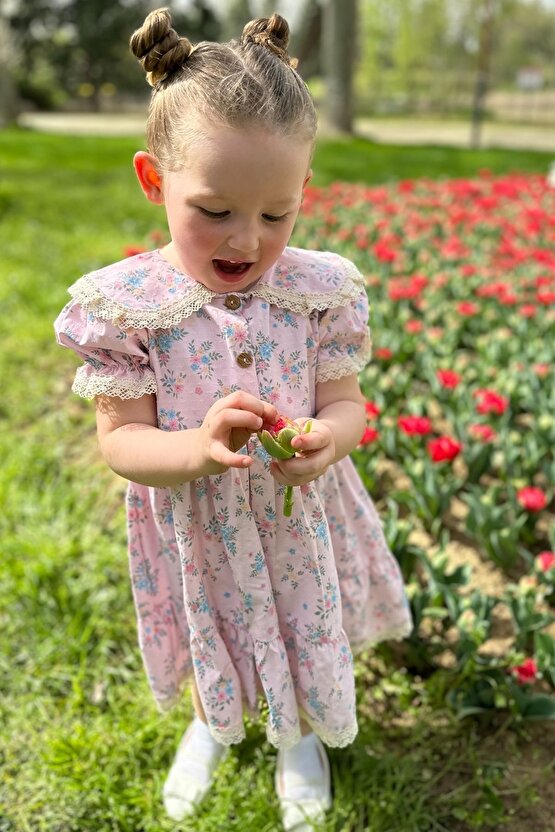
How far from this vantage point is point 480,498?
2398mm

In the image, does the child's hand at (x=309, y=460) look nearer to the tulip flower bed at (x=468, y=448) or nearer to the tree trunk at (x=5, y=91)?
the tulip flower bed at (x=468, y=448)

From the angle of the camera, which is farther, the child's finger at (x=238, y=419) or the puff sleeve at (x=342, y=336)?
the puff sleeve at (x=342, y=336)

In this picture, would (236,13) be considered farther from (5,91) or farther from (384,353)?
(384,353)

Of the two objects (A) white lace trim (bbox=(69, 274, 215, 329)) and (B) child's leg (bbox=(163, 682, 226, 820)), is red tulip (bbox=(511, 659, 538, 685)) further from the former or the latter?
(A) white lace trim (bbox=(69, 274, 215, 329))

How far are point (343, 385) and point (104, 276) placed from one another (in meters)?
0.49

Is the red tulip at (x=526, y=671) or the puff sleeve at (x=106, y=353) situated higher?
the puff sleeve at (x=106, y=353)

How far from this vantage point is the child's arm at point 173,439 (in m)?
1.17

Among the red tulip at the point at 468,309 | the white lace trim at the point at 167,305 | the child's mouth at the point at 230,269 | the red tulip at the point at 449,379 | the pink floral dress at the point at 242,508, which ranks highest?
the child's mouth at the point at 230,269

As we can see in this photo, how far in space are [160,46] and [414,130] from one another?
22.7 meters

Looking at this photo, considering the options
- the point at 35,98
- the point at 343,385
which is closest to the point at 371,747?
the point at 343,385

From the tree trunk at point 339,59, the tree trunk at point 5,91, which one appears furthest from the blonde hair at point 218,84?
the tree trunk at point 5,91

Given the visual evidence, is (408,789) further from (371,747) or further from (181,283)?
(181,283)

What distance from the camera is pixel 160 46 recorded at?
121 cm

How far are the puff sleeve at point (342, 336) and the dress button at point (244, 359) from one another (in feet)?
0.59
